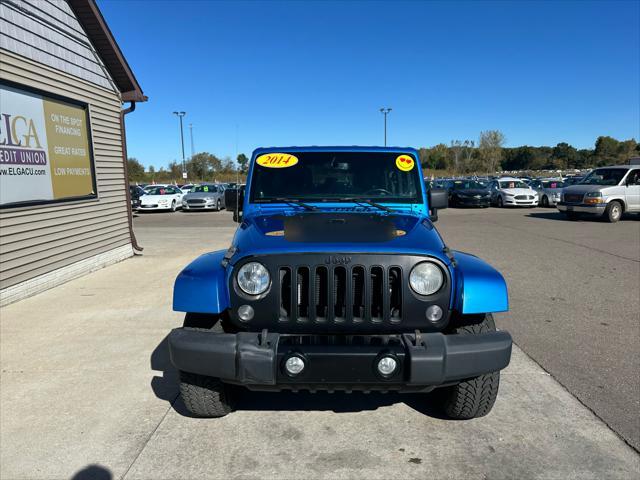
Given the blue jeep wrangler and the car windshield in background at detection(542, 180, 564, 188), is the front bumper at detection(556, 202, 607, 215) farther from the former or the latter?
the blue jeep wrangler

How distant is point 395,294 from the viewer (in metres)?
2.67

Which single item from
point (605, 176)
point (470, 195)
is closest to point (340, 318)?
point (605, 176)

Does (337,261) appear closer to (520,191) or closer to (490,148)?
(520,191)

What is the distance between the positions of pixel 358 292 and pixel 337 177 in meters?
1.55

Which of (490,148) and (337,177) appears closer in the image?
(337,177)

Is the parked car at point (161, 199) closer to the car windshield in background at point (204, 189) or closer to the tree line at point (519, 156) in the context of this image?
the car windshield in background at point (204, 189)

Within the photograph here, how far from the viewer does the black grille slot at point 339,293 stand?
262 cm

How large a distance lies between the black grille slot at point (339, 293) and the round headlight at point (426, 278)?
15.3 inches

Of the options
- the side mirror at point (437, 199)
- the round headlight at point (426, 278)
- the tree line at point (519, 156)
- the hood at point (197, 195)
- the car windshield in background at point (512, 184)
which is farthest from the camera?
the tree line at point (519, 156)

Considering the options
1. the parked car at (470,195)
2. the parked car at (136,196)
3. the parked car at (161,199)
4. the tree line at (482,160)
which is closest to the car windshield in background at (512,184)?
the parked car at (470,195)

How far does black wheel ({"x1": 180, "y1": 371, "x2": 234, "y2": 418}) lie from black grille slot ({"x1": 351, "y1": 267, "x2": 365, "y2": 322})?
1043mm

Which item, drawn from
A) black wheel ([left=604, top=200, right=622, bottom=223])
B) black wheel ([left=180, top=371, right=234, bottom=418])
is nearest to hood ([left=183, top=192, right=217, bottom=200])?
black wheel ([left=604, top=200, right=622, bottom=223])

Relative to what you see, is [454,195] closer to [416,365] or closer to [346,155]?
[346,155]

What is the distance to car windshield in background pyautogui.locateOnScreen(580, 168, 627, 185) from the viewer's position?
1599 centimetres
